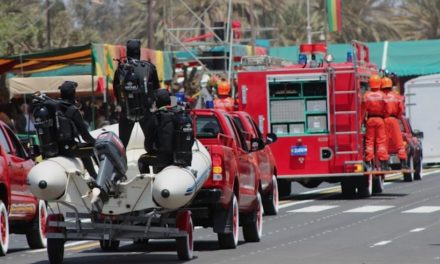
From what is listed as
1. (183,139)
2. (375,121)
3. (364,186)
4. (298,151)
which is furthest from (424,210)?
(183,139)

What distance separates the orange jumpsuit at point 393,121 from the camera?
2922 centimetres

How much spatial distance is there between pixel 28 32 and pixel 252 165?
121ft

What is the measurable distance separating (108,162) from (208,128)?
180 inches

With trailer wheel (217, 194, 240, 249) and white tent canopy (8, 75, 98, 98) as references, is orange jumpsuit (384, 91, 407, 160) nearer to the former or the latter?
white tent canopy (8, 75, 98, 98)

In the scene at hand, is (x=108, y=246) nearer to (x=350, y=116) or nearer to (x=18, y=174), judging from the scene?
(x=18, y=174)

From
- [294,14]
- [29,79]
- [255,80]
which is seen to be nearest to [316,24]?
[294,14]

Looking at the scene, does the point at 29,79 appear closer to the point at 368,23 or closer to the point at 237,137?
the point at 237,137

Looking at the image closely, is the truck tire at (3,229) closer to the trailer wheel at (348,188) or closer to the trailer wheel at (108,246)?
the trailer wheel at (108,246)

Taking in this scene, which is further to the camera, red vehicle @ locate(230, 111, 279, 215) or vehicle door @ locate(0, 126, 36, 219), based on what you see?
red vehicle @ locate(230, 111, 279, 215)

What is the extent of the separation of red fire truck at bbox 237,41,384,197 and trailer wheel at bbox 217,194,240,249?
1037 cm

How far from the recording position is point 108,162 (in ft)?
49.6

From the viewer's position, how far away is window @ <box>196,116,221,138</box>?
1945 cm

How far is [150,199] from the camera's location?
50.5ft

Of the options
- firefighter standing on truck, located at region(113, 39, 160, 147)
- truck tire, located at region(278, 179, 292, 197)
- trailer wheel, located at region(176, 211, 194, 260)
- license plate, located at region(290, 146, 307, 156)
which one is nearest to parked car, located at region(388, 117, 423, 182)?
truck tire, located at region(278, 179, 292, 197)
